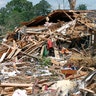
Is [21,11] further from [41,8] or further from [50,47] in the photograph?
→ [50,47]

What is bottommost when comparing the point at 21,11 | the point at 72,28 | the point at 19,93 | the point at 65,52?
the point at 21,11

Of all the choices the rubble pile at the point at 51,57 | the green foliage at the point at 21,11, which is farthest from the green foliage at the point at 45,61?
the green foliage at the point at 21,11

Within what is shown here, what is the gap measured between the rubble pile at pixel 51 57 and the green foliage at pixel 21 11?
34.3 meters

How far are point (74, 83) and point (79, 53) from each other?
7.14 m

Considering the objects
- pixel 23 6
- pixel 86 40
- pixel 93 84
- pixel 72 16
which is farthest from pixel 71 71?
pixel 23 6

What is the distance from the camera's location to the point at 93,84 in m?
10.9

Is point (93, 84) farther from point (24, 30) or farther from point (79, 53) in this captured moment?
point (24, 30)

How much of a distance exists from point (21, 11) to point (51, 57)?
4744cm

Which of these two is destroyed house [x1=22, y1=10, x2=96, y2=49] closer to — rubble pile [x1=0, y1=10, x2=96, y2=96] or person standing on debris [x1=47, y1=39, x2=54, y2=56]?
rubble pile [x1=0, y1=10, x2=96, y2=96]

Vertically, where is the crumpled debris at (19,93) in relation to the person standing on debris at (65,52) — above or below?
above

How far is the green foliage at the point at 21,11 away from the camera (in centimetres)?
5730

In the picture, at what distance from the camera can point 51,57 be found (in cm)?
1812

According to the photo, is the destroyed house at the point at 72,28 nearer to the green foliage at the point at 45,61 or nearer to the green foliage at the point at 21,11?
the green foliage at the point at 45,61

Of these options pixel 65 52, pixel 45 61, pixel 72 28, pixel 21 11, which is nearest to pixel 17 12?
pixel 21 11
